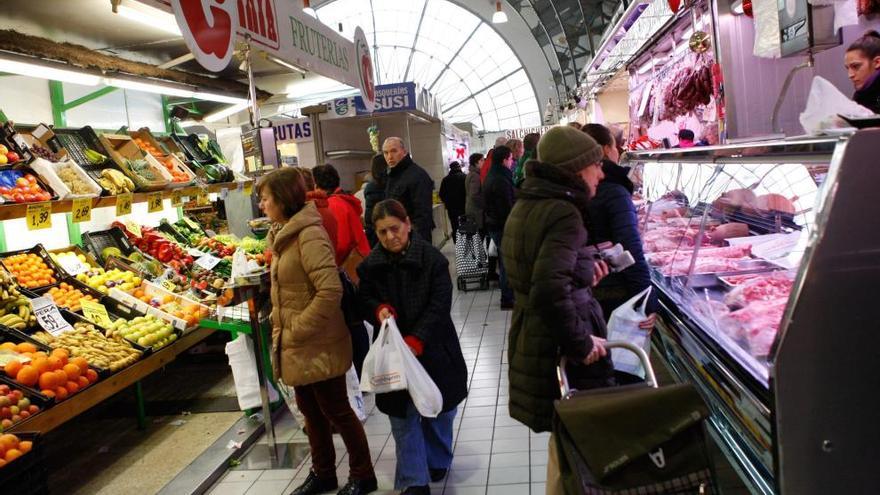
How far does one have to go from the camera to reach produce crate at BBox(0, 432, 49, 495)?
10.2 ft

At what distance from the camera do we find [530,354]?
10.0 feet

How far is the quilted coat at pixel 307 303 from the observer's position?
3.77m

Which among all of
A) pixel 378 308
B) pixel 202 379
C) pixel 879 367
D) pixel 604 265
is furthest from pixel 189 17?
pixel 202 379


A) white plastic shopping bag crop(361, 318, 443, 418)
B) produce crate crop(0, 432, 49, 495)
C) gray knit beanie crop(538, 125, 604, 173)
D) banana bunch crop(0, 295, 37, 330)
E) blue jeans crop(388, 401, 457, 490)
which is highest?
gray knit beanie crop(538, 125, 604, 173)

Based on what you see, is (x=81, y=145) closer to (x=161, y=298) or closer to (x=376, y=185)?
(x=161, y=298)

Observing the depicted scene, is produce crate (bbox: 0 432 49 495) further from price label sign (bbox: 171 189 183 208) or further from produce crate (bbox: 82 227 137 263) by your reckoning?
price label sign (bbox: 171 189 183 208)

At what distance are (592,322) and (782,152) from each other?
1032 mm

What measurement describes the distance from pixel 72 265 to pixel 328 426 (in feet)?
10.2

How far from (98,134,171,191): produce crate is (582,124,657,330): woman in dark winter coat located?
13.7 ft

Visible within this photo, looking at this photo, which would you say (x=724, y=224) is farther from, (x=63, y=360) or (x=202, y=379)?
(x=202, y=379)

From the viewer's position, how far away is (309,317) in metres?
3.76

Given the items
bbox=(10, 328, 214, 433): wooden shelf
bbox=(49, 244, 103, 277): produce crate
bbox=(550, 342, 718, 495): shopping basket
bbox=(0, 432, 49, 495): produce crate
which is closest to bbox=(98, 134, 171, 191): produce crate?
bbox=(49, 244, 103, 277): produce crate

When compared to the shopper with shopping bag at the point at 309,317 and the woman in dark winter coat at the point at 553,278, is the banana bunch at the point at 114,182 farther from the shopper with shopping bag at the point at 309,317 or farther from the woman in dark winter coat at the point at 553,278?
the woman in dark winter coat at the point at 553,278

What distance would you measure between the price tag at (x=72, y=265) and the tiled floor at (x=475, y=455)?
2105 mm
